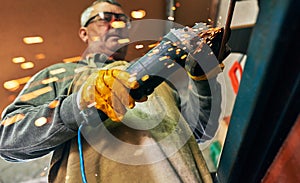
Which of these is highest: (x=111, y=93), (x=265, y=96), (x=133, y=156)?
(x=265, y=96)

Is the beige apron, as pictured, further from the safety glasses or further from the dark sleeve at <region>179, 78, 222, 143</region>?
the safety glasses

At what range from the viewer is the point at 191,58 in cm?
64

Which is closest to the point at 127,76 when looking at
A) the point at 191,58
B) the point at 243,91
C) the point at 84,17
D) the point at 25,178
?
the point at 191,58

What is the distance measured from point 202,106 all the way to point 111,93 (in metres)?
0.41

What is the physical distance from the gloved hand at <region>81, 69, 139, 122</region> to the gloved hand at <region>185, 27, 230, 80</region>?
192 millimetres

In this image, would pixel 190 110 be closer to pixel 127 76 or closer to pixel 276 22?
pixel 127 76

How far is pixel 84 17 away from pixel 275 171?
118 centimetres

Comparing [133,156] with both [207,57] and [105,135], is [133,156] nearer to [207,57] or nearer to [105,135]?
[105,135]

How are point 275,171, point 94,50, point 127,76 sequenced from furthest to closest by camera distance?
point 94,50, point 127,76, point 275,171

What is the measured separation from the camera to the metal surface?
0.26 meters

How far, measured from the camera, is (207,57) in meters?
0.62

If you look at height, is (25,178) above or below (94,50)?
below

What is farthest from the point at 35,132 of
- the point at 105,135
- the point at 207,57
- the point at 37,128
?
the point at 207,57

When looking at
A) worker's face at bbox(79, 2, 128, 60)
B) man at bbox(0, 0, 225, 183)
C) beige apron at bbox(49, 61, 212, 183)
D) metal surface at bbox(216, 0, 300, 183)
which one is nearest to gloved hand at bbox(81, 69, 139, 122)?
man at bbox(0, 0, 225, 183)
